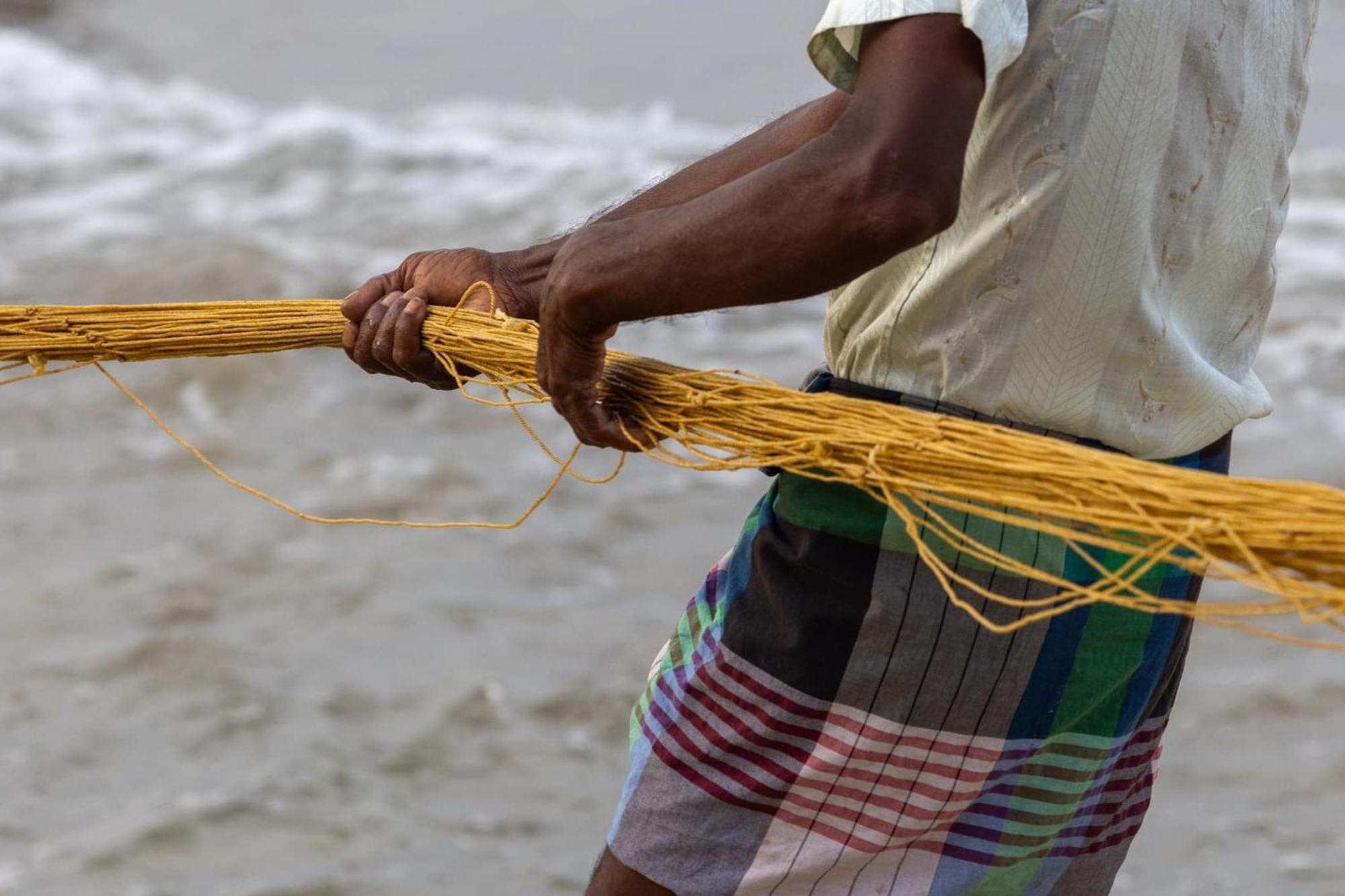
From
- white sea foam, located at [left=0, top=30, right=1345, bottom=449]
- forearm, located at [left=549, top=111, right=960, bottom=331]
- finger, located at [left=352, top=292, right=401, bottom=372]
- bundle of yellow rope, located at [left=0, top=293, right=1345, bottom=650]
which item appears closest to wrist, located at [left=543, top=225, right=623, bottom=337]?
forearm, located at [left=549, top=111, right=960, bottom=331]

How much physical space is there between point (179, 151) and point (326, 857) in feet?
19.0

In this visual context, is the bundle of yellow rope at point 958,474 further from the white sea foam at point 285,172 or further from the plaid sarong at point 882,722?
the white sea foam at point 285,172

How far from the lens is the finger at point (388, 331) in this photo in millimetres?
1611

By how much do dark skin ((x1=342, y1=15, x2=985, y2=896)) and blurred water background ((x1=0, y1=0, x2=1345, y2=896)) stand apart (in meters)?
0.46

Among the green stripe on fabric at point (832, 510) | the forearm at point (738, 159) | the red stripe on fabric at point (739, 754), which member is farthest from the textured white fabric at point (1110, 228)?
the red stripe on fabric at point (739, 754)

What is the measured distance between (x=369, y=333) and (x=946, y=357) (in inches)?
24.1

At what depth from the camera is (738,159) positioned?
157 cm

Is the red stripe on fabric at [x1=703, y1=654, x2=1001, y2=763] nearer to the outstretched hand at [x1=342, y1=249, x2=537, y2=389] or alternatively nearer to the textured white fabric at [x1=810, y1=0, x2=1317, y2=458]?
the textured white fabric at [x1=810, y1=0, x2=1317, y2=458]

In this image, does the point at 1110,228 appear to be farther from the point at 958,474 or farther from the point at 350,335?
the point at 350,335

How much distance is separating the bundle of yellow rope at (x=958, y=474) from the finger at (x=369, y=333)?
4 cm

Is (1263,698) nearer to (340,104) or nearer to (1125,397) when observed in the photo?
(1125,397)

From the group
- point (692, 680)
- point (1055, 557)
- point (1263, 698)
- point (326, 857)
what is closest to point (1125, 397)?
point (1055, 557)

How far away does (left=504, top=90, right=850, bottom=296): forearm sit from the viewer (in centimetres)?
151

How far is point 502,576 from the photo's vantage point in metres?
3.98
